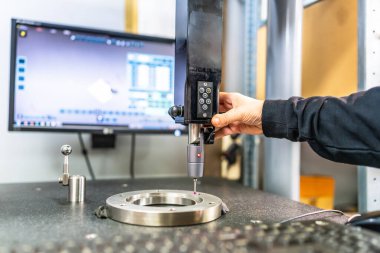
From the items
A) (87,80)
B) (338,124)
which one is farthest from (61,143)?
(338,124)

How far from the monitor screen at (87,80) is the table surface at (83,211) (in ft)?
0.61

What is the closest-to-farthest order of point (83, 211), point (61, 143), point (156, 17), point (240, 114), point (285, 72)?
point (83, 211)
point (240, 114)
point (285, 72)
point (61, 143)
point (156, 17)

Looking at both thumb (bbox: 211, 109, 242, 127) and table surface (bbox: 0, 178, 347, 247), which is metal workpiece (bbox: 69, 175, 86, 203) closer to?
table surface (bbox: 0, 178, 347, 247)

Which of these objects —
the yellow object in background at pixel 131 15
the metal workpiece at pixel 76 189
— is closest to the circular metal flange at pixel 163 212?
the metal workpiece at pixel 76 189

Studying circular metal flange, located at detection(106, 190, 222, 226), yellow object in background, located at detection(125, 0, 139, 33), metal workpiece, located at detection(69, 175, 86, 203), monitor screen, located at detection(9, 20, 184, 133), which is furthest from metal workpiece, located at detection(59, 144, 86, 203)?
yellow object in background, located at detection(125, 0, 139, 33)

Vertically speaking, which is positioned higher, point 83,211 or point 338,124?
point 338,124

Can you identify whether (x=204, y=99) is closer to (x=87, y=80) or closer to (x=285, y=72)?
(x=285, y=72)

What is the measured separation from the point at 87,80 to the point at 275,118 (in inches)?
22.8

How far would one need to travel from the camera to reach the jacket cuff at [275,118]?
0.72 m

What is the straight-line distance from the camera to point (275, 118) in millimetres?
730

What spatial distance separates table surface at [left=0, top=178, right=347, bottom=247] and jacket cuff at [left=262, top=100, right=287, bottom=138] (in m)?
0.15

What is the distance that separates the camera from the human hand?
74cm

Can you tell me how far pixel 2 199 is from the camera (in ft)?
2.47

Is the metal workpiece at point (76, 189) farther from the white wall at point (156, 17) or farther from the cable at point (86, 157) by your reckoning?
the white wall at point (156, 17)
